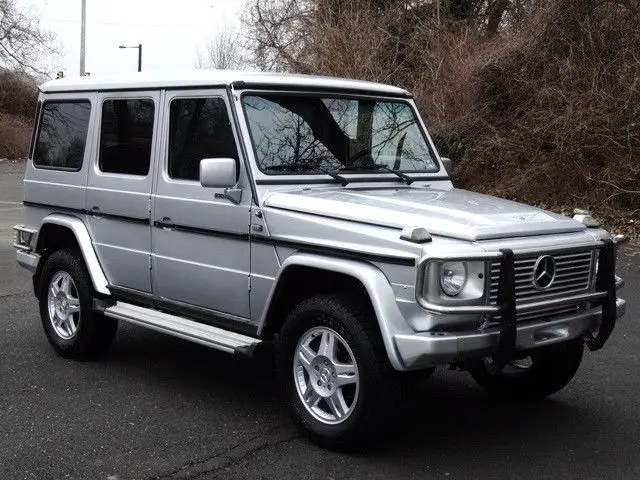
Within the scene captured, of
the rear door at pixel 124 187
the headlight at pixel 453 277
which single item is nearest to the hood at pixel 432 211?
the headlight at pixel 453 277

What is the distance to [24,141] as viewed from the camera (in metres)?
41.8

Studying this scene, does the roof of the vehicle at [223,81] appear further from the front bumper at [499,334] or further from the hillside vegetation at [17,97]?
the hillside vegetation at [17,97]

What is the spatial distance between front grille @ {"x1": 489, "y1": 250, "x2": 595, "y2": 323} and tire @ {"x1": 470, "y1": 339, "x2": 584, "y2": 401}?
1.68 feet

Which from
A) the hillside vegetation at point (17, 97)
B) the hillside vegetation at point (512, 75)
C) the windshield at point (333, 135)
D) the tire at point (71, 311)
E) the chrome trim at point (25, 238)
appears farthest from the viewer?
the hillside vegetation at point (17, 97)

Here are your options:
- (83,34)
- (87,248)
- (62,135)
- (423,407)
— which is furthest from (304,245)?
(83,34)

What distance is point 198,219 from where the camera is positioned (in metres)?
5.60

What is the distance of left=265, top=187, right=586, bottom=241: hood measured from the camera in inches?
181

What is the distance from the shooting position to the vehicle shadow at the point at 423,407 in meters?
4.93

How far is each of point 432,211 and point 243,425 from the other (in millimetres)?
1646

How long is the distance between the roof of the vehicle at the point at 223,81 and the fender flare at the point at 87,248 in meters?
0.96

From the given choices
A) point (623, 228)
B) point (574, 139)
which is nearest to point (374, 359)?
point (623, 228)

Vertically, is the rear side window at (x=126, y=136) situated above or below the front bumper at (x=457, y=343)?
above

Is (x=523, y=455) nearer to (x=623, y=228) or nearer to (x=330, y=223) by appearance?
(x=330, y=223)

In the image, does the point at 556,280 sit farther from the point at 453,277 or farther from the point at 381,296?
the point at 381,296
